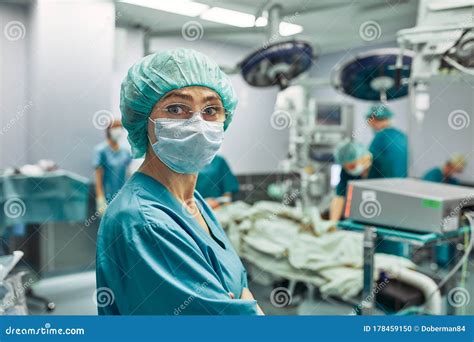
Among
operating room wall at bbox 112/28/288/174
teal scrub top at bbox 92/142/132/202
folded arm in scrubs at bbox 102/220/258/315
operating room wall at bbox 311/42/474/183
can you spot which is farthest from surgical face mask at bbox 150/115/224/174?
operating room wall at bbox 112/28/288/174

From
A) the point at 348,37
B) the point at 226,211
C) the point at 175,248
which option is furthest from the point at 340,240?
the point at 175,248

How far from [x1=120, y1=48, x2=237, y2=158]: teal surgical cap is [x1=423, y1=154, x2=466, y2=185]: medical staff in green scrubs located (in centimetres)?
283

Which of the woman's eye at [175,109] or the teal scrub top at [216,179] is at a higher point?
the woman's eye at [175,109]

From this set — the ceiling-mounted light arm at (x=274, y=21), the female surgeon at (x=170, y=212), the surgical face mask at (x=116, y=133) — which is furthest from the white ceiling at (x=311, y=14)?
the surgical face mask at (x=116, y=133)

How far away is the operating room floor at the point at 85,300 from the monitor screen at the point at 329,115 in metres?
1.99

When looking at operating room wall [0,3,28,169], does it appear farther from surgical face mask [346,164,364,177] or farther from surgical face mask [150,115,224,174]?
surgical face mask [346,164,364,177]

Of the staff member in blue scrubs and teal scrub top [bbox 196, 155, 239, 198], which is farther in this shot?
the staff member in blue scrubs

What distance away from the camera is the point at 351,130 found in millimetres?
4199

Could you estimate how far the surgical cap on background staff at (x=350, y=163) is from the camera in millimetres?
2391

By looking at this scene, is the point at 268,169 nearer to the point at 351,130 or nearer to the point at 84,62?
the point at 351,130

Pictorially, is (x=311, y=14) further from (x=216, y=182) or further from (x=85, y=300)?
(x=85, y=300)

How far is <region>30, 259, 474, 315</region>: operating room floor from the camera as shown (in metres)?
2.24

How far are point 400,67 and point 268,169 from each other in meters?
2.44

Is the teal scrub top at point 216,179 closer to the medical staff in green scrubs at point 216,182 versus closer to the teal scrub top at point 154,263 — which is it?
the medical staff in green scrubs at point 216,182
